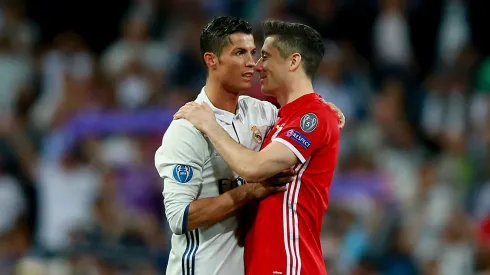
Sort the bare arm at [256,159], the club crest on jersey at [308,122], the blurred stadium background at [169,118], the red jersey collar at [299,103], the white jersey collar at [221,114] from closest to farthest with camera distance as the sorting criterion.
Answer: the bare arm at [256,159]
the club crest on jersey at [308,122]
the red jersey collar at [299,103]
the white jersey collar at [221,114]
the blurred stadium background at [169,118]

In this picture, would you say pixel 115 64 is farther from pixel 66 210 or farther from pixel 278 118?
Answer: pixel 278 118

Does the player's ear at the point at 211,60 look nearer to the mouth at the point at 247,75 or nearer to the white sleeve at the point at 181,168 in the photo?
the mouth at the point at 247,75

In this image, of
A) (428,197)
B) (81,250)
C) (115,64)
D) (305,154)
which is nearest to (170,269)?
(305,154)

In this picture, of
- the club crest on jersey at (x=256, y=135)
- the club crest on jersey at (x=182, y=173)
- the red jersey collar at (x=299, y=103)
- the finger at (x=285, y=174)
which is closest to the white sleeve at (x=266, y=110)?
the club crest on jersey at (x=256, y=135)

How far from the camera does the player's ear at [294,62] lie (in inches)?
208

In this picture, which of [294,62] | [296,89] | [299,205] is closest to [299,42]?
[294,62]

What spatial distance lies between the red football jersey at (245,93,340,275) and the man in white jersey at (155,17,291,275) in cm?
9

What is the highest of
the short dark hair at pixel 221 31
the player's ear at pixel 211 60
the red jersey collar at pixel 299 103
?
the short dark hair at pixel 221 31

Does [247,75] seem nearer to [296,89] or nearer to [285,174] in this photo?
[296,89]

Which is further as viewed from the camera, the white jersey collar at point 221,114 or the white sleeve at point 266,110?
the white sleeve at point 266,110

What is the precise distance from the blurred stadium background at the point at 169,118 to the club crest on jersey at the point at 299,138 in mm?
3621

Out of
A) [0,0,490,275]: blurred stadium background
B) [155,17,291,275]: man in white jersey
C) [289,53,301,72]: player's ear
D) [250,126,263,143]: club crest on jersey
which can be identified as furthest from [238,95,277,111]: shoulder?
[0,0,490,275]: blurred stadium background

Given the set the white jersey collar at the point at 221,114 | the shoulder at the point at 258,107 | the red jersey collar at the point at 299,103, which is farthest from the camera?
the shoulder at the point at 258,107

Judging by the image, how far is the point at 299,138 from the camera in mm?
5074
